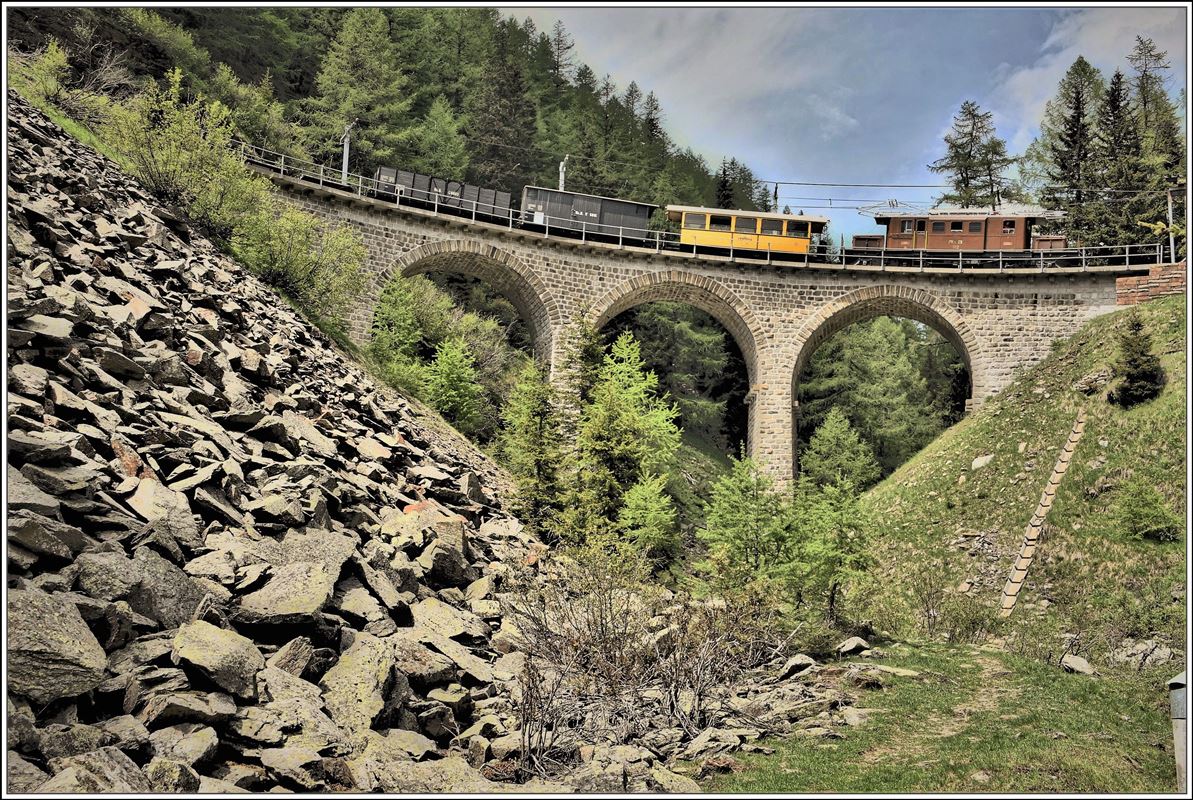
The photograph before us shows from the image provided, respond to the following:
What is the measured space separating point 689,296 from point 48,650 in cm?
3412

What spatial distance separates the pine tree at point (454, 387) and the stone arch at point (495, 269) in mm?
4484

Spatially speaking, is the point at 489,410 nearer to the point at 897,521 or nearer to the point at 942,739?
the point at 897,521

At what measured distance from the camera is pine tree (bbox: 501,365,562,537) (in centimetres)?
2262

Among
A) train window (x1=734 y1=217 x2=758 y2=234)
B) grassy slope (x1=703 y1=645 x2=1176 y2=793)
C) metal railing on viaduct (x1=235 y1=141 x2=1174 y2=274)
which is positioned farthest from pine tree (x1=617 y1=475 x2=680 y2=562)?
train window (x1=734 y1=217 x2=758 y2=234)

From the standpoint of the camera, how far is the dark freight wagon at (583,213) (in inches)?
1465

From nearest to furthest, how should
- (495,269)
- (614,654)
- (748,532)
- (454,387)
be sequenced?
(614,654) < (748,532) < (454,387) < (495,269)

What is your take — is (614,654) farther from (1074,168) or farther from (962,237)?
(1074,168)

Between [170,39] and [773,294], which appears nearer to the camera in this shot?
[773,294]

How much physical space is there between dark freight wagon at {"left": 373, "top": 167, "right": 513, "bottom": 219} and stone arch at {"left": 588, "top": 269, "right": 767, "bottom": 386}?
6.10m

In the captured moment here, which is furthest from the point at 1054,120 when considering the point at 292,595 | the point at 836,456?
the point at 292,595

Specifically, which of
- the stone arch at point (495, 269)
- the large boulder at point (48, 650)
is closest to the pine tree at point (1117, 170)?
the stone arch at point (495, 269)

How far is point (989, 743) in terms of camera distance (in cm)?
1048

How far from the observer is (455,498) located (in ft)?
55.2

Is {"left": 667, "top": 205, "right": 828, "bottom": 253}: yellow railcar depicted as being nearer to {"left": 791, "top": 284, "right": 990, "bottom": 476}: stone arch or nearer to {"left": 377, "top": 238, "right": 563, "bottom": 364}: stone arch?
{"left": 791, "top": 284, "right": 990, "bottom": 476}: stone arch
